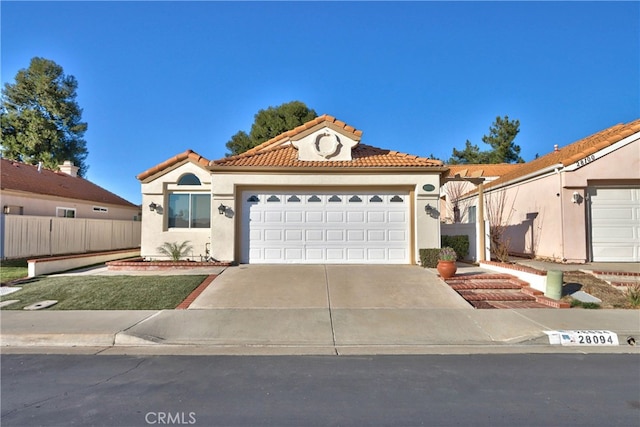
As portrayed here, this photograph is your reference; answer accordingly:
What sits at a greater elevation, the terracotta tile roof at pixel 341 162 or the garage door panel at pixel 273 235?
the terracotta tile roof at pixel 341 162

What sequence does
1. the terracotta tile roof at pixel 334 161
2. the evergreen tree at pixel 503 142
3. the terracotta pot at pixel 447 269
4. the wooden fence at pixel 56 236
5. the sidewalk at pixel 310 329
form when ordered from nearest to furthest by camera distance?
1. the sidewalk at pixel 310 329
2. the terracotta pot at pixel 447 269
3. the terracotta tile roof at pixel 334 161
4. the wooden fence at pixel 56 236
5. the evergreen tree at pixel 503 142

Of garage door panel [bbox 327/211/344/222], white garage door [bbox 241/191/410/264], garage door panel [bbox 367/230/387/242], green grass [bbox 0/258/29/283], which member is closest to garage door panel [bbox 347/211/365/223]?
white garage door [bbox 241/191/410/264]

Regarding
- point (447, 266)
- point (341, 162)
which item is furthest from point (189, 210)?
point (447, 266)

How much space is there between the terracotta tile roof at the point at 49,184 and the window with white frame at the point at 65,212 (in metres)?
0.67

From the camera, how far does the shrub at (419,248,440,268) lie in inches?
464

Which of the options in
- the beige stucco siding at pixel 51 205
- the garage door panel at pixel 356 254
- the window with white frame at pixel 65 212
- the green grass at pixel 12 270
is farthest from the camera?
the window with white frame at pixel 65 212

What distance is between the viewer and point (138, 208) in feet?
79.7

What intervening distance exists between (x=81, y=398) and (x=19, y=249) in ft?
45.4

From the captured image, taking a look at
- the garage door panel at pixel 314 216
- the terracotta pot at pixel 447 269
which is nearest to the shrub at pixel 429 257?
the terracotta pot at pixel 447 269

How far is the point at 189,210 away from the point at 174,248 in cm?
155

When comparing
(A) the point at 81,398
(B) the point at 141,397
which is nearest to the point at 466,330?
(B) the point at 141,397

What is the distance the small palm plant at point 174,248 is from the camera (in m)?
13.6

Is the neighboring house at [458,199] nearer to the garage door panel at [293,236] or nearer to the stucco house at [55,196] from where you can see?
the garage door panel at [293,236]

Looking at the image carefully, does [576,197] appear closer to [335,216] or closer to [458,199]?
[335,216]
